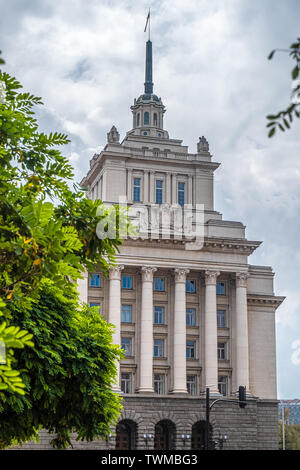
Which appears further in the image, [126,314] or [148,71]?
[148,71]

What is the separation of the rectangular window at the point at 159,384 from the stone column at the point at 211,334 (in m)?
3.90

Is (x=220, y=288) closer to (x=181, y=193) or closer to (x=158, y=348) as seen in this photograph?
(x=158, y=348)

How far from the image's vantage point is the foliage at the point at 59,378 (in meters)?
24.1

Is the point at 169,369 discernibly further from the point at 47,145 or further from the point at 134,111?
the point at 47,145

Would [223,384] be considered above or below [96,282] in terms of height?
below

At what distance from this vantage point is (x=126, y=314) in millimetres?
71438

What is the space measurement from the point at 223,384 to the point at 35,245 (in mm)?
60281

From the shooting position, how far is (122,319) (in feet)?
233

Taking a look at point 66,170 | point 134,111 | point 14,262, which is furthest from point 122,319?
point 14,262

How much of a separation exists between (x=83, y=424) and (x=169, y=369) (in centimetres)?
4425

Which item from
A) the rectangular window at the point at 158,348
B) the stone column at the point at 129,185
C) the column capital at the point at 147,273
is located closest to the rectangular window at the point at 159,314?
the rectangular window at the point at 158,348

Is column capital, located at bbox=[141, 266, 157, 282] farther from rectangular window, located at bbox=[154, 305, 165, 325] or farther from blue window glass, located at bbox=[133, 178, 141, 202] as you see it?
blue window glass, located at bbox=[133, 178, 141, 202]

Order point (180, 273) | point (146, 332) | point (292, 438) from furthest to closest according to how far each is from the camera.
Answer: point (292, 438), point (180, 273), point (146, 332)

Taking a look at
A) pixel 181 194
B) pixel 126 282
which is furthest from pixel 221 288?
pixel 181 194
